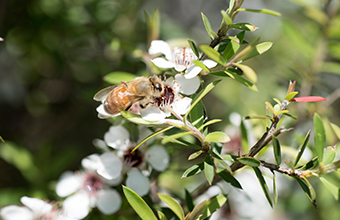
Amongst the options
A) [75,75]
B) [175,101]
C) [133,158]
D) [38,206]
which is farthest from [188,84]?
[75,75]

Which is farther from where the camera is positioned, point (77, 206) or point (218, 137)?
point (77, 206)

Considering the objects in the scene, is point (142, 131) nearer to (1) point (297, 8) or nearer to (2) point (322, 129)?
(2) point (322, 129)

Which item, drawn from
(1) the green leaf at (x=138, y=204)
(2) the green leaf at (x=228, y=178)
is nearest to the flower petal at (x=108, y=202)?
(1) the green leaf at (x=138, y=204)

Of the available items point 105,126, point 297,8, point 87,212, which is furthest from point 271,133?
point 297,8

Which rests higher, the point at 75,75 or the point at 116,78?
the point at 116,78

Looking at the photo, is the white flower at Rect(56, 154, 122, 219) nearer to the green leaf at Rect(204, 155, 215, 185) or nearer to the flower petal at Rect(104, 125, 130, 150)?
the flower petal at Rect(104, 125, 130, 150)

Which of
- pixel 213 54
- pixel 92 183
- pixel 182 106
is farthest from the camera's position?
pixel 92 183

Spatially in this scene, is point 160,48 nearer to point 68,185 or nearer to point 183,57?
point 183,57
